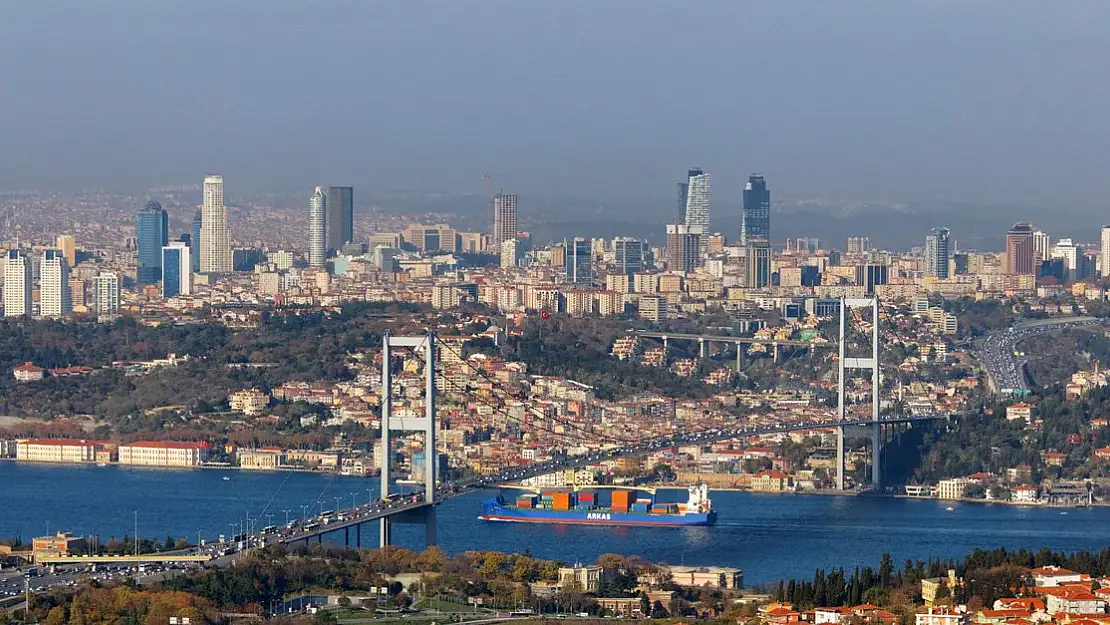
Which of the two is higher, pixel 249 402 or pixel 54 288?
pixel 54 288

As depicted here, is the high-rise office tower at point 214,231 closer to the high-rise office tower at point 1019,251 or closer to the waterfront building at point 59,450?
the high-rise office tower at point 1019,251

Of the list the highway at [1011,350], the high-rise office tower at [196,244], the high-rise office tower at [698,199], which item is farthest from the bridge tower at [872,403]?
the high-rise office tower at [698,199]

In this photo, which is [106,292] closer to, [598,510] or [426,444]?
[598,510]

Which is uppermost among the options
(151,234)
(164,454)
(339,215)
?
(339,215)

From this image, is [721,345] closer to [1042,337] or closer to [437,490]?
[1042,337]

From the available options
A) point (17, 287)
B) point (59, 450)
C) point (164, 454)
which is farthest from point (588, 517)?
point (17, 287)

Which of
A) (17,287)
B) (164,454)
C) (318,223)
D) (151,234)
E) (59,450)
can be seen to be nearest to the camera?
(164,454)

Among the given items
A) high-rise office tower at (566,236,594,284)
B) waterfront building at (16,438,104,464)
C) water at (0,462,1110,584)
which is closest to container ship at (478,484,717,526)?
water at (0,462,1110,584)

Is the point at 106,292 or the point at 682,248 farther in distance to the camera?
the point at 682,248
